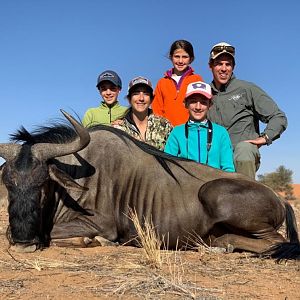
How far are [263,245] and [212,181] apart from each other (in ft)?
2.76

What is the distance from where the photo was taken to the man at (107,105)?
302 inches

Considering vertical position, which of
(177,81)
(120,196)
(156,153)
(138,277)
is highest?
(177,81)

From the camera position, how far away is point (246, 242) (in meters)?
5.13

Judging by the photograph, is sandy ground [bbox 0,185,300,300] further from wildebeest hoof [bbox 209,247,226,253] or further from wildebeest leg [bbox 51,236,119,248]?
wildebeest leg [bbox 51,236,119,248]

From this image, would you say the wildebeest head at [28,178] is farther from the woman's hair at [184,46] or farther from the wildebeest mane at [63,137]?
the woman's hair at [184,46]

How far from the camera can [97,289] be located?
321cm

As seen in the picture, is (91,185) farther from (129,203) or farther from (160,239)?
(160,239)

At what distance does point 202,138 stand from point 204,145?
89mm

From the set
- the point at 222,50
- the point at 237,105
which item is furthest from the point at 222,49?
the point at 237,105

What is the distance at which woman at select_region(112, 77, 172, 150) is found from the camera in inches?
271

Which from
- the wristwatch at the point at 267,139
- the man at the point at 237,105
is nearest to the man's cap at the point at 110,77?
the man at the point at 237,105

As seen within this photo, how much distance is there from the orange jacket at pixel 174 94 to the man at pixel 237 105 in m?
0.37

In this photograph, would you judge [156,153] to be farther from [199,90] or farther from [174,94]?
[174,94]

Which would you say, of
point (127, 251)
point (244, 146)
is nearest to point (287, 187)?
point (244, 146)
